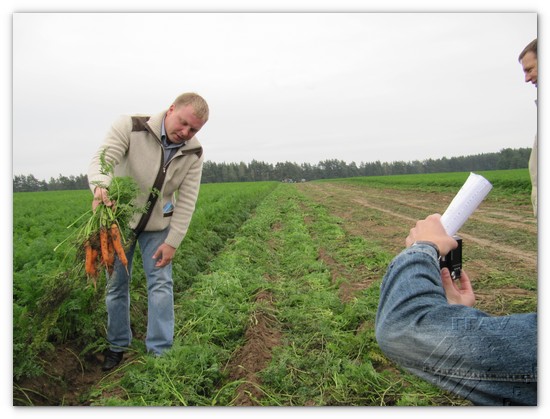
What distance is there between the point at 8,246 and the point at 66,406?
3.98 ft

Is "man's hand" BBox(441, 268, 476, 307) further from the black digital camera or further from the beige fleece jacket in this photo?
the beige fleece jacket

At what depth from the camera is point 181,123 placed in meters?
2.89

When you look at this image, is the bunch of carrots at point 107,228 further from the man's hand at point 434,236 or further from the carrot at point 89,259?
the man's hand at point 434,236

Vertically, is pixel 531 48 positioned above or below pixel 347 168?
above

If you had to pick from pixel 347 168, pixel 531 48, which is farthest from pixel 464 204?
pixel 347 168

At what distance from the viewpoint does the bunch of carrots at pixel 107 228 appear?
272cm

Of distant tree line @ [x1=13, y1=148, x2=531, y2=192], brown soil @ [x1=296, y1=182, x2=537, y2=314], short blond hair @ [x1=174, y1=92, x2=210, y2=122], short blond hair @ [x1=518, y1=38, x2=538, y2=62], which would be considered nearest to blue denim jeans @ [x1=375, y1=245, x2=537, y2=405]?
short blond hair @ [x1=174, y1=92, x2=210, y2=122]

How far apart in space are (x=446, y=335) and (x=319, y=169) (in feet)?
12.6

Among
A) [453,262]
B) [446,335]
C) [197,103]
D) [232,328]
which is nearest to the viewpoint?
[446,335]

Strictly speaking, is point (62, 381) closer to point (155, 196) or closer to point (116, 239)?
point (116, 239)

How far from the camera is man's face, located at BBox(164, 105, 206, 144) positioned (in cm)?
283

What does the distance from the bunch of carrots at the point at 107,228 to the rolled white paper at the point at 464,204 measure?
2.16 m

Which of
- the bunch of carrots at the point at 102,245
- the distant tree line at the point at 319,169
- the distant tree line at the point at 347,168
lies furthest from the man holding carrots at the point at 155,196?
the distant tree line at the point at 347,168

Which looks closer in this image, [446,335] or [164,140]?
[446,335]
